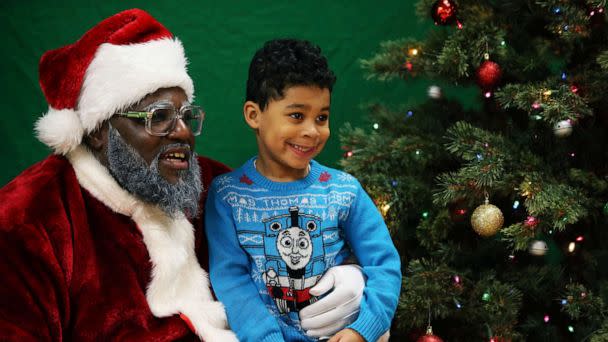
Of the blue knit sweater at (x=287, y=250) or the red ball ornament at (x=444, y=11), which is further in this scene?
the red ball ornament at (x=444, y=11)

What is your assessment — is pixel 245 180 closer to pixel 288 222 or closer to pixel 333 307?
pixel 288 222

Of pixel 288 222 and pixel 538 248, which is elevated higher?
pixel 538 248

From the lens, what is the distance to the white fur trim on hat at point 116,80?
5.68ft

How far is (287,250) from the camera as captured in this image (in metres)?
1.80

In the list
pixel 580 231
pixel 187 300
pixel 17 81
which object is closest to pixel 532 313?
pixel 580 231

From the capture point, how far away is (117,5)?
2852 mm

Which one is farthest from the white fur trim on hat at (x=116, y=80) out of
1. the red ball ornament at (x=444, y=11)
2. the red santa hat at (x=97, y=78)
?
the red ball ornament at (x=444, y=11)

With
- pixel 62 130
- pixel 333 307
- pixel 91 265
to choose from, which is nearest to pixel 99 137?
pixel 62 130

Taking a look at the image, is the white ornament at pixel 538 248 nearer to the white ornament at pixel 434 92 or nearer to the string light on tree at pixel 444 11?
the white ornament at pixel 434 92

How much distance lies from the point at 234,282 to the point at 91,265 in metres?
0.39

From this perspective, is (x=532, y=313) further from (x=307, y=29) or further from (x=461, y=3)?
(x=307, y=29)

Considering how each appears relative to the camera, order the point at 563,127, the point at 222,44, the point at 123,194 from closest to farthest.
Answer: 1. the point at 123,194
2. the point at 563,127
3. the point at 222,44

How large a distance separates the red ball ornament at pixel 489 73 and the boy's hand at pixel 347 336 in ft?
3.57

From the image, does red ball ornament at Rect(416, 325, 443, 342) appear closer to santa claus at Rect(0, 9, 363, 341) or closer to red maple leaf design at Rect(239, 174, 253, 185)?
santa claus at Rect(0, 9, 363, 341)
